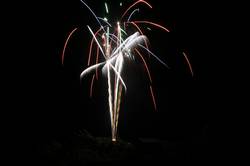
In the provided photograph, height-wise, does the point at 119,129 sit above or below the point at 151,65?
below

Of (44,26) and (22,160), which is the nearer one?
(22,160)

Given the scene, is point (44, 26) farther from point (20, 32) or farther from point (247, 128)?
point (247, 128)

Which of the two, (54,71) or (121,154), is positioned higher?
(54,71)

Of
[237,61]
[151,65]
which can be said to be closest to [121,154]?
[151,65]

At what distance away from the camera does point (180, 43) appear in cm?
895

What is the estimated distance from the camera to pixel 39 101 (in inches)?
363

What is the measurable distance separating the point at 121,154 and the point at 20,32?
4.05 meters

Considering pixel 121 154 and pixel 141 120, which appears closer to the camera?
pixel 121 154

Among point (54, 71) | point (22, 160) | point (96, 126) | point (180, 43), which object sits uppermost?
point (180, 43)

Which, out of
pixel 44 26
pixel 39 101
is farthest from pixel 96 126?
pixel 44 26

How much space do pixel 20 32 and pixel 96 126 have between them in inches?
117

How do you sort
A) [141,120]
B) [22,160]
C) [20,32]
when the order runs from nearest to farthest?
[22,160]
[20,32]
[141,120]

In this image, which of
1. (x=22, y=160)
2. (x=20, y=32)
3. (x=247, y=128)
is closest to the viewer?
(x=22, y=160)

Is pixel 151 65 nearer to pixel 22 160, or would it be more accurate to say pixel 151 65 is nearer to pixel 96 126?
pixel 96 126
